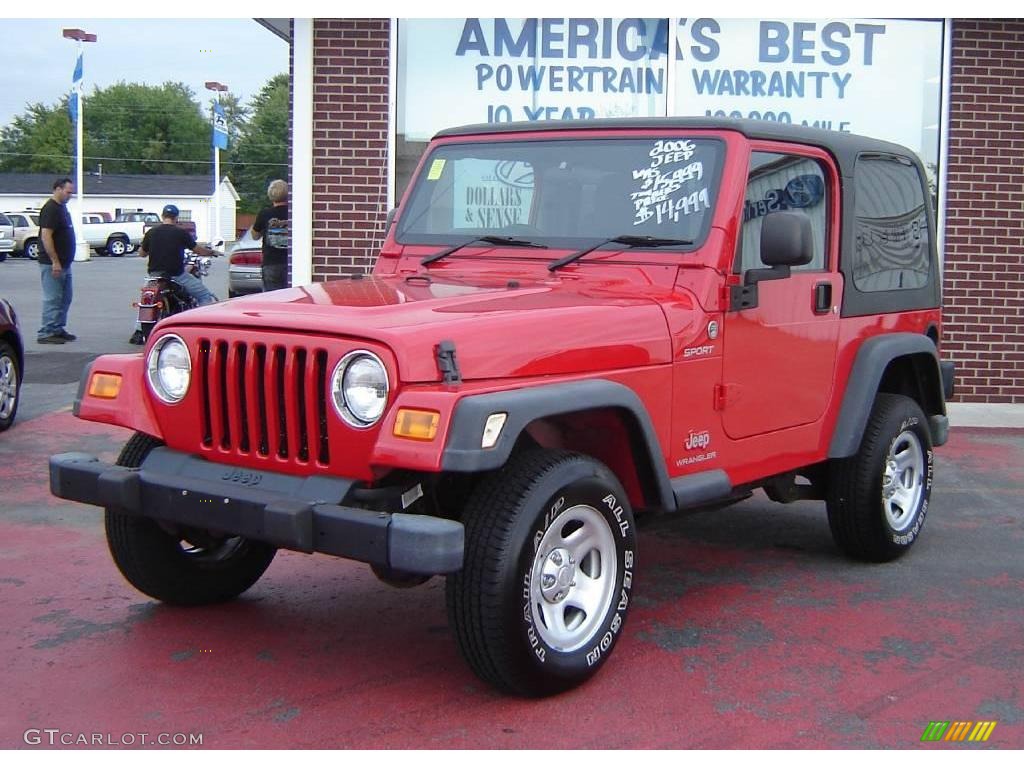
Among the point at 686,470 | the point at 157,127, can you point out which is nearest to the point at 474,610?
the point at 686,470

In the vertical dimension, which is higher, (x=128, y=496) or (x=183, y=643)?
(x=128, y=496)

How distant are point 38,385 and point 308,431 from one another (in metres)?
8.05

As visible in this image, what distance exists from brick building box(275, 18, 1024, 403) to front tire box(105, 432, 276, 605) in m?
5.47

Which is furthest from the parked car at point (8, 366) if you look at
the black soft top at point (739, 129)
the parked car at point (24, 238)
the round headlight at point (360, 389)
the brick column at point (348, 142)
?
the parked car at point (24, 238)

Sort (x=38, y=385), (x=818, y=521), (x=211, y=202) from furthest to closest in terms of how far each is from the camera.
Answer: (x=211, y=202) < (x=38, y=385) < (x=818, y=521)

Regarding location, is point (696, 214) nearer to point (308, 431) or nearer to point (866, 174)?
point (866, 174)

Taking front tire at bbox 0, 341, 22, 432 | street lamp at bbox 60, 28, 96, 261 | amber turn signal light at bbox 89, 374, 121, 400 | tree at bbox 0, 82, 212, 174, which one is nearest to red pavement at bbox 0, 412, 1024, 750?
amber turn signal light at bbox 89, 374, 121, 400

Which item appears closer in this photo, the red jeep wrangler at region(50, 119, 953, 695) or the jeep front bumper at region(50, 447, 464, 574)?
the jeep front bumper at region(50, 447, 464, 574)

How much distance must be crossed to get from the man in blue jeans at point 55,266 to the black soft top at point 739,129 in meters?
9.65

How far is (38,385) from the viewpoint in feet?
36.6

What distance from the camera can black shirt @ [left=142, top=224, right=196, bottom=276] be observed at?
14008mm

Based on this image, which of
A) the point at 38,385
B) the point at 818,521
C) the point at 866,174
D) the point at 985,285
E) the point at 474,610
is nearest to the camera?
the point at 474,610

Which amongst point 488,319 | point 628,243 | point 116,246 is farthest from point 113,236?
point 488,319

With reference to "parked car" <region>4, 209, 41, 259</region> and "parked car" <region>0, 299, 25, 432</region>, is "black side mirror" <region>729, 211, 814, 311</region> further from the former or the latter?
"parked car" <region>4, 209, 41, 259</region>
